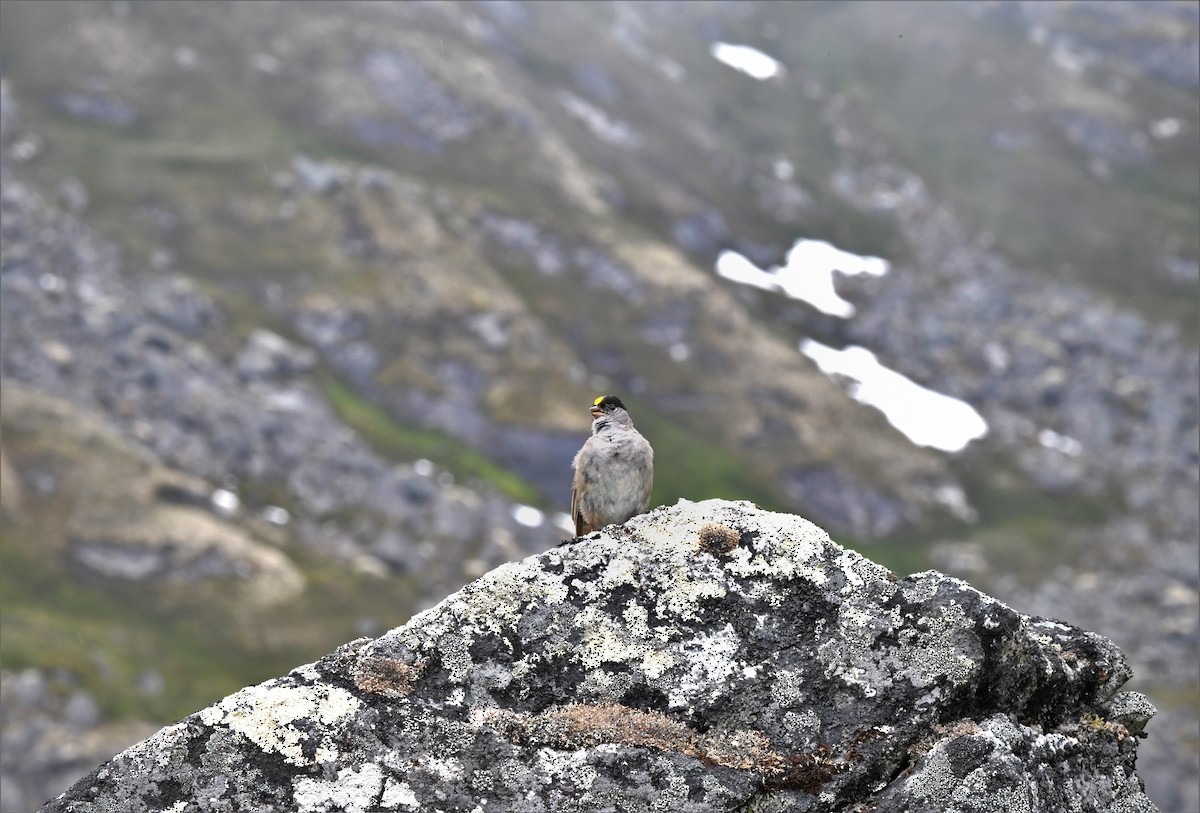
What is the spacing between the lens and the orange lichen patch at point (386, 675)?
38.2ft

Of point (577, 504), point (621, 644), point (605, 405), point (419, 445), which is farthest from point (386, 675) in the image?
point (419, 445)

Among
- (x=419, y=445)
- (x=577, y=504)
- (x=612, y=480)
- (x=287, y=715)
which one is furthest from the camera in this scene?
(x=419, y=445)

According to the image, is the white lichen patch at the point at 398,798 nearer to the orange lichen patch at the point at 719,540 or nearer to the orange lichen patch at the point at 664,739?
the orange lichen patch at the point at 664,739

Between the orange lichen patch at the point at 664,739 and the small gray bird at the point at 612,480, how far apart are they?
5540 millimetres

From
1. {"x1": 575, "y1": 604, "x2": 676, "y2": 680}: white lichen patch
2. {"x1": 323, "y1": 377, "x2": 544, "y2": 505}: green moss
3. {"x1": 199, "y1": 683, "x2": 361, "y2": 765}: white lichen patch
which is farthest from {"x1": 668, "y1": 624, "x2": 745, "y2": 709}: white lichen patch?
{"x1": 323, "y1": 377, "x2": 544, "y2": 505}: green moss

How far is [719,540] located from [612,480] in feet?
13.1

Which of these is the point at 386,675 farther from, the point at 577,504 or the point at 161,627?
the point at 161,627

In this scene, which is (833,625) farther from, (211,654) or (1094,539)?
(1094,539)

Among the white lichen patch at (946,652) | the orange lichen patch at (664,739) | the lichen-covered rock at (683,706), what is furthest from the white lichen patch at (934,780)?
the white lichen patch at (946,652)

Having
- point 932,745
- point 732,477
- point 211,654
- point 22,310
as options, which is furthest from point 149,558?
point 932,745

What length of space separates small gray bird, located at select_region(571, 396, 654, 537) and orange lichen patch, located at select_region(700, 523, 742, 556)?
11.8 ft

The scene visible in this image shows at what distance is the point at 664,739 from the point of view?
37.6ft

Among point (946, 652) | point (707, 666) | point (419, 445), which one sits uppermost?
point (946, 652)

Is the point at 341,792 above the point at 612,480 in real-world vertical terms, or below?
above
